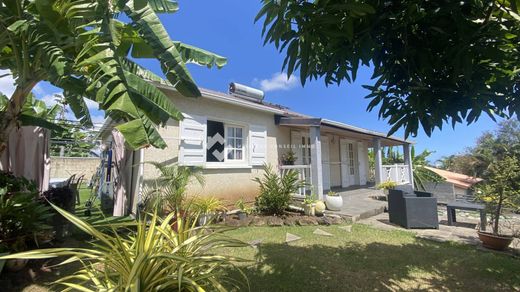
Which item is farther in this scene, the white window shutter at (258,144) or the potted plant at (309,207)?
the white window shutter at (258,144)

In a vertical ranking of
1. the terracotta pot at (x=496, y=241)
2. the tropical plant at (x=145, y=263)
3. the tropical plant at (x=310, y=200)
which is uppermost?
the tropical plant at (x=145, y=263)

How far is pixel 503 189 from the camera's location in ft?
18.1

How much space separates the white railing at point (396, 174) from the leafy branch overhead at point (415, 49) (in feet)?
42.4

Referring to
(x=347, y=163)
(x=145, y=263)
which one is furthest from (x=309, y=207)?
(x=347, y=163)

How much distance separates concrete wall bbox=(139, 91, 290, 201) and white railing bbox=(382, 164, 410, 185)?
7.50 m

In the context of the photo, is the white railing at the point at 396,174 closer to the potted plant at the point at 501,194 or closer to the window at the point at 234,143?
the potted plant at the point at 501,194

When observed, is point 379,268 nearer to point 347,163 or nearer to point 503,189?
point 503,189

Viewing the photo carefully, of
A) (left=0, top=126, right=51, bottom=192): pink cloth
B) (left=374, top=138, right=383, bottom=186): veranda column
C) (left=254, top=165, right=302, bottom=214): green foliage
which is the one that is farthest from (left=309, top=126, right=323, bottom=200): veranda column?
(left=0, top=126, right=51, bottom=192): pink cloth

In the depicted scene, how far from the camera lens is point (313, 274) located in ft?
13.0

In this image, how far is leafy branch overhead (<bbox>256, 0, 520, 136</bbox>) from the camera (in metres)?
1.66

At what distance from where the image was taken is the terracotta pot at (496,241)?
5250 millimetres

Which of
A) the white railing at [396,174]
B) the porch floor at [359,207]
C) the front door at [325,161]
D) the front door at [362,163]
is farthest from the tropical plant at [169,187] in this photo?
the front door at [362,163]

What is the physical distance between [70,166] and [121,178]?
14283 millimetres

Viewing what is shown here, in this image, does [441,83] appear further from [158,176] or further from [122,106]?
[158,176]
